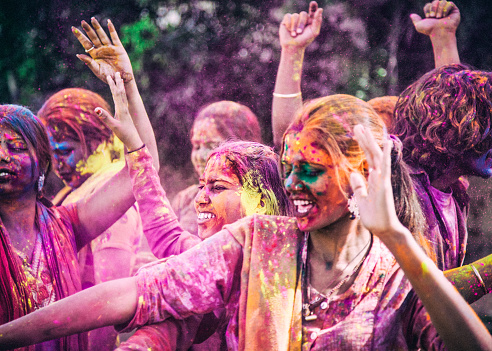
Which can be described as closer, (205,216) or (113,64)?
(205,216)

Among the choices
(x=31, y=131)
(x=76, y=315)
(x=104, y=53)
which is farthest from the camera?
(x=104, y=53)

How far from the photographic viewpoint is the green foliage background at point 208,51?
8.73 feet

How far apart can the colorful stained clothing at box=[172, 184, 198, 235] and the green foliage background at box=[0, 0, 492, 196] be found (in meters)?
0.36

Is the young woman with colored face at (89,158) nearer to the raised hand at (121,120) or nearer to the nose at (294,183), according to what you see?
the raised hand at (121,120)

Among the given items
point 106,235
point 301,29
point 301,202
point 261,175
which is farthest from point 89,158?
point 301,202

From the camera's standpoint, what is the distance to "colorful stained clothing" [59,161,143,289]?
7.48 ft

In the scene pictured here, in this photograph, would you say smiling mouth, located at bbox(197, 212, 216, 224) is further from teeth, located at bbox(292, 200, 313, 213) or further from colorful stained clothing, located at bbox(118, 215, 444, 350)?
teeth, located at bbox(292, 200, 313, 213)

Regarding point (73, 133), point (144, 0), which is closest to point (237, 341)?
point (73, 133)

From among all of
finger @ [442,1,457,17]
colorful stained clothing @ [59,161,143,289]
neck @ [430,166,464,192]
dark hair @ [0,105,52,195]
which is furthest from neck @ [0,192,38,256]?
finger @ [442,1,457,17]

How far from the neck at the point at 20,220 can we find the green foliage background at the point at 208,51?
1.42 meters

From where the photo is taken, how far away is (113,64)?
2051 millimetres

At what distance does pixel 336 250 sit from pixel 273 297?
0.79ft

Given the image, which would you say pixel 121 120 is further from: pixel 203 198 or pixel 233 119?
pixel 233 119

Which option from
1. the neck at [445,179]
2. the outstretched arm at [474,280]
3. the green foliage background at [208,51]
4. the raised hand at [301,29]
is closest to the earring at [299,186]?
the outstretched arm at [474,280]
